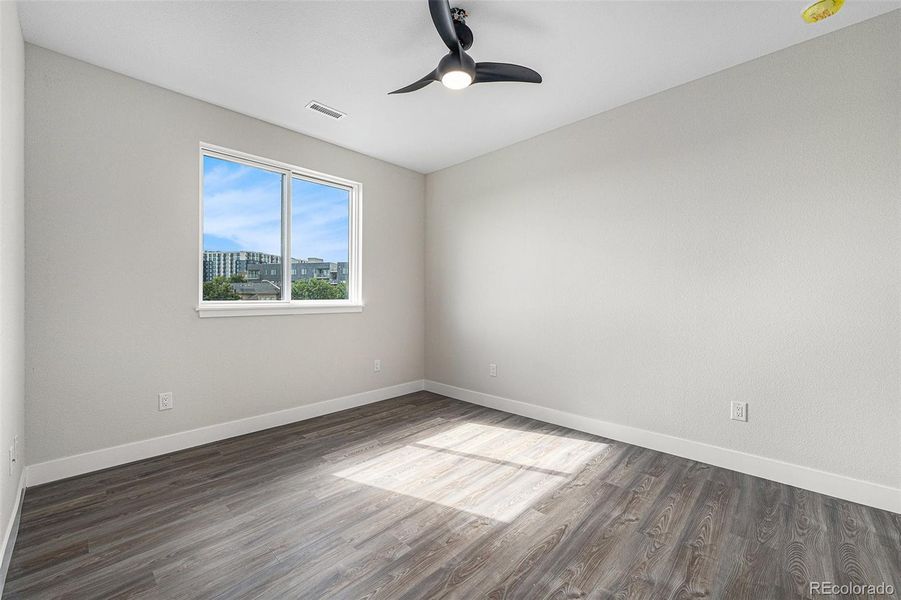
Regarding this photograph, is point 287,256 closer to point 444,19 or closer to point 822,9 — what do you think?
point 444,19

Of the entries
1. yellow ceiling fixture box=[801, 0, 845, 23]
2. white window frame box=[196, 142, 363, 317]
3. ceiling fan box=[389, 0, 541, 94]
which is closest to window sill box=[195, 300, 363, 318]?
white window frame box=[196, 142, 363, 317]

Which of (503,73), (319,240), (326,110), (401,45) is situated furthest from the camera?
(319,240)

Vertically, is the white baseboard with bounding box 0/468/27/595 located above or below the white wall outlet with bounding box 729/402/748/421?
below

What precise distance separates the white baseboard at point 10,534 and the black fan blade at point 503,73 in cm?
307

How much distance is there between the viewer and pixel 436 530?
1.93 metres

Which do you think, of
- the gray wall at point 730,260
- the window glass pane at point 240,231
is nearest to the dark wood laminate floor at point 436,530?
the gray wall at point 730,260

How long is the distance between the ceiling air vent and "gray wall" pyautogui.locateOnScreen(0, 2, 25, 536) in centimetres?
156

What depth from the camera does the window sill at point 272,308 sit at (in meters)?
3.05

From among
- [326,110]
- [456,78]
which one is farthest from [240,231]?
[456,78]

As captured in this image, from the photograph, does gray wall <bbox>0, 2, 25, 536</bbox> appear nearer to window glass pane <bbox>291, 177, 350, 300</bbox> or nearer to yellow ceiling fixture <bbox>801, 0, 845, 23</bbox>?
window glass pane <bbox>291, 177, 350, 300</bbox>

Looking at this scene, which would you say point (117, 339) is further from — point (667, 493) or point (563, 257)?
point (667, 493)

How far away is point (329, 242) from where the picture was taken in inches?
157

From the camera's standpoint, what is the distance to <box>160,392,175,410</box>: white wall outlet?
2.79 meters

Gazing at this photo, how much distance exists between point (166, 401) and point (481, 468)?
2.28 m
